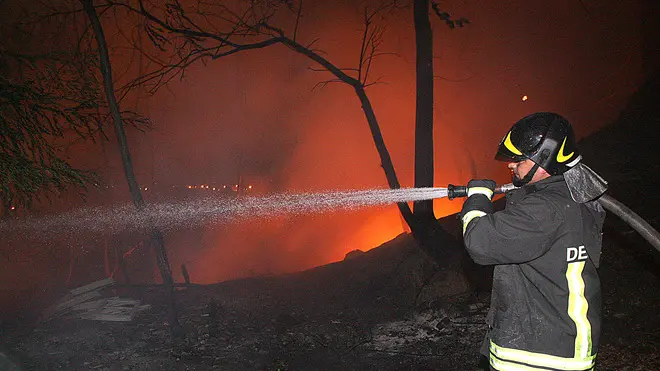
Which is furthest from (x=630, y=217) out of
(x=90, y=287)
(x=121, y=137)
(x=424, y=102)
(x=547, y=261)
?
(x=90, y=287)

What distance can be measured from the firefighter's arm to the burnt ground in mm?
3100

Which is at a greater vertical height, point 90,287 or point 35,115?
point 35,115

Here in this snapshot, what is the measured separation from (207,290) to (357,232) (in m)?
13.8

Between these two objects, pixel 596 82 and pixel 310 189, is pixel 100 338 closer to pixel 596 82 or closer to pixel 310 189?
pixel 596 82

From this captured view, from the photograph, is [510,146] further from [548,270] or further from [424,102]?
[424,102]

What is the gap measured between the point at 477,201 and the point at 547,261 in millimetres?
467

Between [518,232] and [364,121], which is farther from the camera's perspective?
[364,121]

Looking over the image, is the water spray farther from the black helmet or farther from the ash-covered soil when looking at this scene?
the ash-covered soil

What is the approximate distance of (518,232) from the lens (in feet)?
7.60

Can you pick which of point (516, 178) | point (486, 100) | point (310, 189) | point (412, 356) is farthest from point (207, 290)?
point (310, 189)

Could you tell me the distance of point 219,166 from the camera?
28531 mm

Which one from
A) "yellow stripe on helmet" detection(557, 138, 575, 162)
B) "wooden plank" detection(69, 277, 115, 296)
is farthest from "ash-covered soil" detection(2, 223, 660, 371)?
"yellow stripe on helmet" detection(557, 138, 575, 162)

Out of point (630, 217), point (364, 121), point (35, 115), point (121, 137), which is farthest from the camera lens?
point (364, 121)

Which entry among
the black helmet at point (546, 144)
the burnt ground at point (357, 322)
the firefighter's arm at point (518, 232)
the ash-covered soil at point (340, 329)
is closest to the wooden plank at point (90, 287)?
the burnt ground at point (357, 322)
